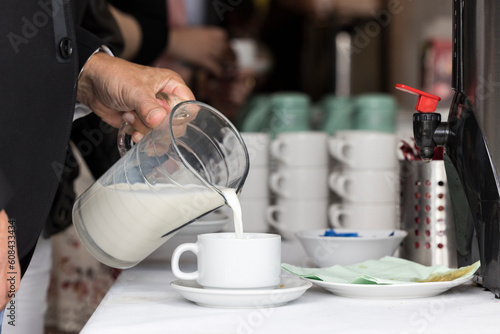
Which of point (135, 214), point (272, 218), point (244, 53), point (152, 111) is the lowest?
point (272, 218)

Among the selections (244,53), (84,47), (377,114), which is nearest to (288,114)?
(377,114)

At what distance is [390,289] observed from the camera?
0.83 meters

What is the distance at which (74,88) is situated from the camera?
995 millimetres

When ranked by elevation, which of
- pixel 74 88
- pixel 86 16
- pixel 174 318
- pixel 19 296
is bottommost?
pixel 19 296

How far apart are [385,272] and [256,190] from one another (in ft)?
1.93

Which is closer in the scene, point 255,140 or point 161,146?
point 161,146

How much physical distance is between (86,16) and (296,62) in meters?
3.33

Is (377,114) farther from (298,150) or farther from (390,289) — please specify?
(390,289)

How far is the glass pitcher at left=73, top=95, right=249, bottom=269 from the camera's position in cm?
80

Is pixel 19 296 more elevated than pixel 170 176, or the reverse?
pixel 170 176

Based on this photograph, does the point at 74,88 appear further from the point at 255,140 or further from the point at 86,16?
the point at 255,140

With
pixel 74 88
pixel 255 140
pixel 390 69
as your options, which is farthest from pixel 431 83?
pixel 74 88

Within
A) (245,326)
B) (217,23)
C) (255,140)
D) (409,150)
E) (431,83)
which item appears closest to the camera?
(245,326)

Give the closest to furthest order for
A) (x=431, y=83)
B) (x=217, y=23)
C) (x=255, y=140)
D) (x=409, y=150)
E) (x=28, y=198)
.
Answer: (x=28, y=198), (x=409, y=150), (x=255, y=140), (x=217, y=23), (x=431, y=83)
